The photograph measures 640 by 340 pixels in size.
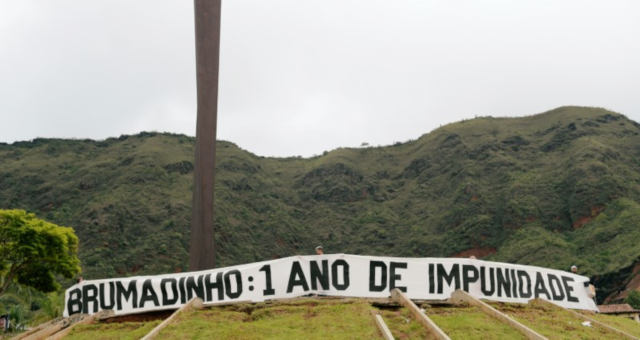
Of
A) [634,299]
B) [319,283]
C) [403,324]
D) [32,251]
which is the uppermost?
[32,251]

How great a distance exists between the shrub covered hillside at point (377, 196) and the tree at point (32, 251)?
20.6 m

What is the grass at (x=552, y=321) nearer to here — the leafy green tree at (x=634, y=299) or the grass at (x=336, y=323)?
the grass at (x=336, y=323)

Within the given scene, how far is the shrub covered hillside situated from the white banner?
113ft

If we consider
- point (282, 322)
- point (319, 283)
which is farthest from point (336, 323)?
point (319, 283)

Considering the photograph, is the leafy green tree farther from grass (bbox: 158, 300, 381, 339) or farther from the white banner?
grass (bbox: 158, 300, 381, 339)

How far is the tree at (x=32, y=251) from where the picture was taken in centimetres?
2520

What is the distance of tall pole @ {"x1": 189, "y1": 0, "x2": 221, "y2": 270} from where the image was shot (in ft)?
62.0

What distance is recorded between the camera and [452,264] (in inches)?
567

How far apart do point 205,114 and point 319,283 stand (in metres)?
9.05

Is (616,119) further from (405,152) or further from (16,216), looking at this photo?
(16,216)

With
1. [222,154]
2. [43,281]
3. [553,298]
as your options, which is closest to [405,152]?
[222,154]

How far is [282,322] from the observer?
11969mm

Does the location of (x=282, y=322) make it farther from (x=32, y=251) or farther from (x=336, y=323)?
(x=32, y=251)

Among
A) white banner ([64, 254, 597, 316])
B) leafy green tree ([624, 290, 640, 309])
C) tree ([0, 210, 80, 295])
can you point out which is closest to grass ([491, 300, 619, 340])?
white banner ([64, 254, 597, 316])
